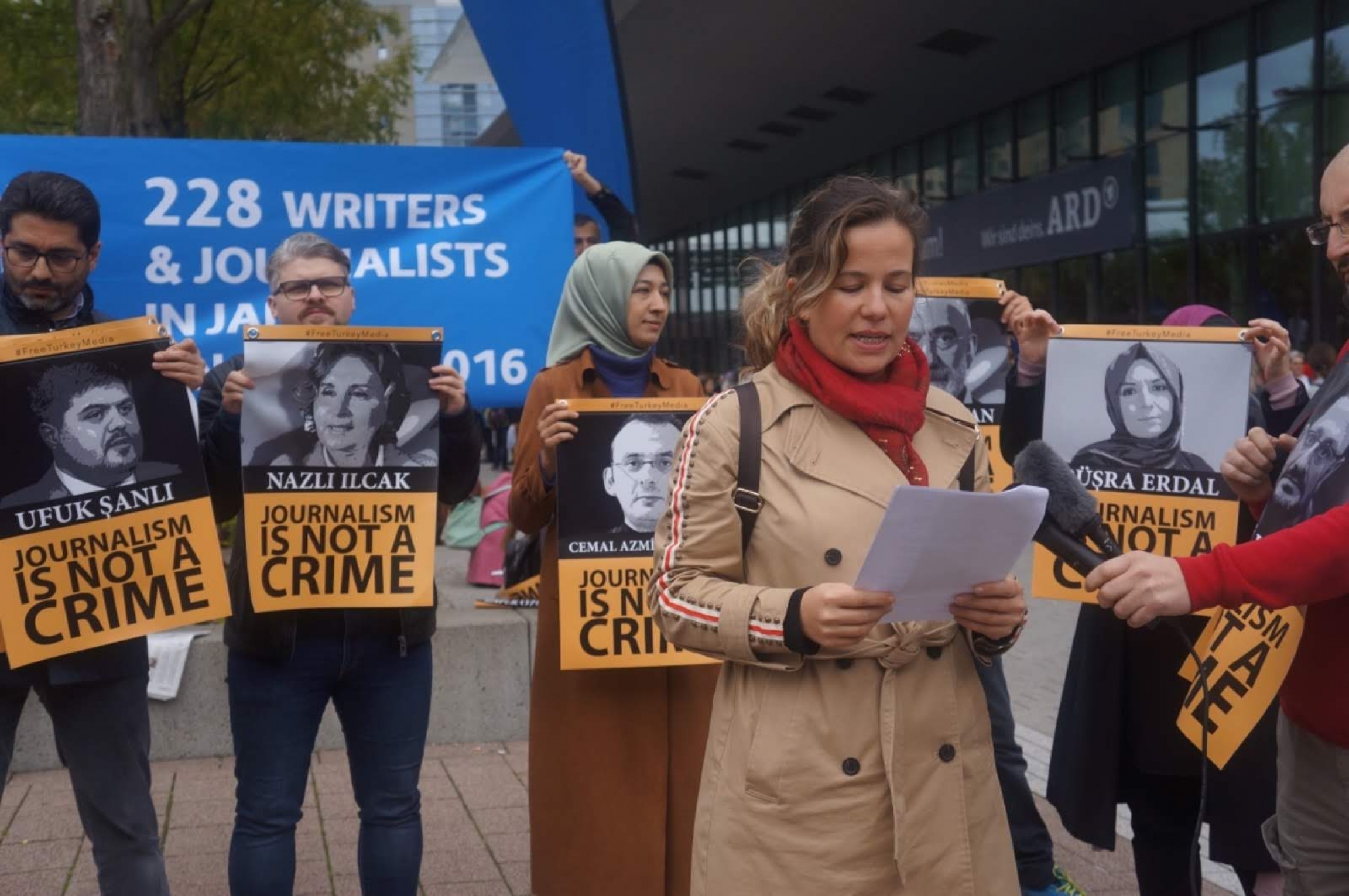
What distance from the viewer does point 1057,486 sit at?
2.55 meters

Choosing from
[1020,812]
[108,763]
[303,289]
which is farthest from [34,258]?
[1020,812]

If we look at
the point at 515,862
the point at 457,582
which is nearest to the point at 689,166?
the point at 457,582

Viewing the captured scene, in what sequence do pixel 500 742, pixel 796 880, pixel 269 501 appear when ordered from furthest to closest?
pixel 500 742
pixel 269 501
pixel 796 880

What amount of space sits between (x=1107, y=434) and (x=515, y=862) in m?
2.62

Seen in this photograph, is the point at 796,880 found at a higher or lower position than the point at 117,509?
lower

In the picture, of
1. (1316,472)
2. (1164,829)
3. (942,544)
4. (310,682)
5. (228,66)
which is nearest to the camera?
(942,544)

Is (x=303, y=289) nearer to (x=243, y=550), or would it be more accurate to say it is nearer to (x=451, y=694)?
(x=243, y=550)

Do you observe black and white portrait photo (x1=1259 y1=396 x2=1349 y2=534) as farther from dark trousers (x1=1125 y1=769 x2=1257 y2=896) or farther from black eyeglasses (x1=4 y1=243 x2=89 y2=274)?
black eyeglasses (x1=4 y1=243 x2=89 y2=274)

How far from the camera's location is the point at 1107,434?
4.31 metres

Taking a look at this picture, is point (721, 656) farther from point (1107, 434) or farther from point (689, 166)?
point (689, 166)

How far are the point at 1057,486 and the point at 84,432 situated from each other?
7.82 feet

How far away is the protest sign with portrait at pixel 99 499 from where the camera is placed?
11.9 ft

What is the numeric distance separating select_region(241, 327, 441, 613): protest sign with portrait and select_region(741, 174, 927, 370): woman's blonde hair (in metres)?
1.40

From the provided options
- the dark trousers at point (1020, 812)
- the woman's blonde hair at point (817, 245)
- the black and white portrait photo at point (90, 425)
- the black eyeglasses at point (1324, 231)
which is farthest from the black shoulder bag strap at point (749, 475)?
the dark trousers at point (1020, 812)
